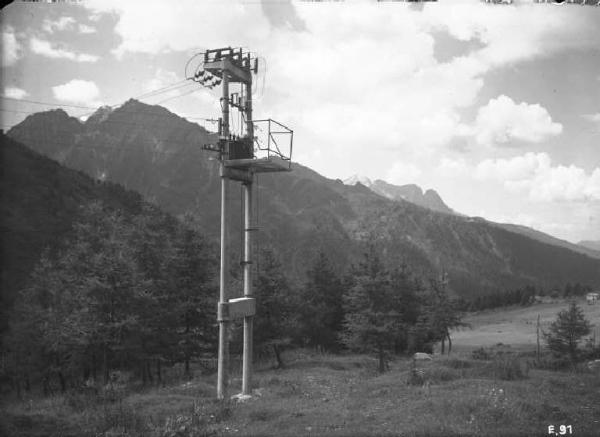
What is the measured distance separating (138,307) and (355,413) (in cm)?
1540

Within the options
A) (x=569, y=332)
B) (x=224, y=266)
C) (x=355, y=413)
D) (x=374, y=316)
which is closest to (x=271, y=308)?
(x=374, y=316)

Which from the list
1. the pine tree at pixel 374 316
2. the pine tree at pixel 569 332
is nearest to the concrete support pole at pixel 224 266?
the pine tree at pixel 374 316

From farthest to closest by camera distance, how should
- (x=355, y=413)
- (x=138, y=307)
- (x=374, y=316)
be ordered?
(x=374, y=316) < (x=138, y=307) < (x=355, y=413)

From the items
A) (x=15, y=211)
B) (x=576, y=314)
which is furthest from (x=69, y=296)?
(x=15, y=211)

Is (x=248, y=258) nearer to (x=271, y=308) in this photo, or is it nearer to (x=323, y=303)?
(x=271, y=308)

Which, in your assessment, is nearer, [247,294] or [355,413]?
[355,413]

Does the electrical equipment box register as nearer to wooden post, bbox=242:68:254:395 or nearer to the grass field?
wooden post, bbox=242:68:254:395

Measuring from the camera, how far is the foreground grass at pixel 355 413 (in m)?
11.0

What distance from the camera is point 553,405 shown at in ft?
41.9

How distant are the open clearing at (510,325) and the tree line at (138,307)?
140 ft

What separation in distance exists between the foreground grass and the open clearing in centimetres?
5330

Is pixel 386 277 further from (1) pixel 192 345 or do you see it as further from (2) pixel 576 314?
(2) pixel 576 314

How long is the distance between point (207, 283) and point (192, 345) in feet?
12.6

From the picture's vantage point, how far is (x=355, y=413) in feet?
41.3
